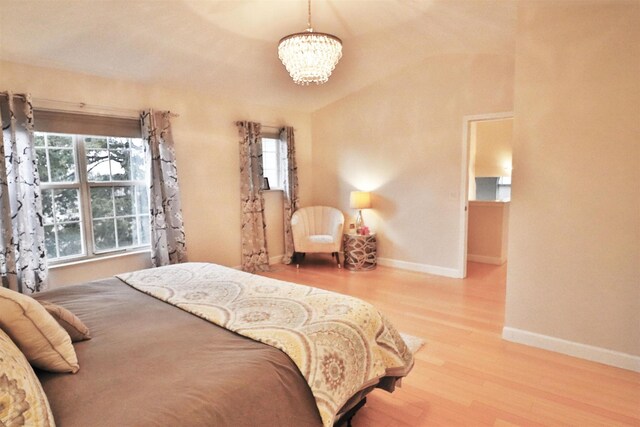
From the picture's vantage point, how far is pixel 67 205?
11.1 feet

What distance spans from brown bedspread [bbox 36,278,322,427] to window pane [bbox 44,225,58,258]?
212 cm

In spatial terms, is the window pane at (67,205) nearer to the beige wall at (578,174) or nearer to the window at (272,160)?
the window at (272,160)

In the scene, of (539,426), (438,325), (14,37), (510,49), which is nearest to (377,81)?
(510,49)

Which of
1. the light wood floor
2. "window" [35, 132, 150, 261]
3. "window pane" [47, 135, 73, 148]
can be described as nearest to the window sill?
"window" [35, 132, 150, 261]

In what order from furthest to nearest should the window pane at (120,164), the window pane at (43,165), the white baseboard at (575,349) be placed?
the window pane at (120,164) → the window pane at (43,165) → the white baseboard at (575,349)

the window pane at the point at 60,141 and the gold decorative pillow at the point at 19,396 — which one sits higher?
the window pane at the point at 60,141

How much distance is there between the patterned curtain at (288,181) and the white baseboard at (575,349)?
322 cm

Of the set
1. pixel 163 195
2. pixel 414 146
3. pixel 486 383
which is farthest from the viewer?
pixel 414 146

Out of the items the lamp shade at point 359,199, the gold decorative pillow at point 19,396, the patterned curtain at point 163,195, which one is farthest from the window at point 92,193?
the gold decorative pillow at point 19,396

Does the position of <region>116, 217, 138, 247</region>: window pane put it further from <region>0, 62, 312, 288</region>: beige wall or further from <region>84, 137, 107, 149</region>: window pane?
<region>84, 137, 107, 149</region>: window pane

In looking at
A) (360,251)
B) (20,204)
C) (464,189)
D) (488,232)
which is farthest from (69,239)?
(488,232)

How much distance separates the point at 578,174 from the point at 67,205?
4.31m

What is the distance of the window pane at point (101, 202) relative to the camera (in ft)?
11.6

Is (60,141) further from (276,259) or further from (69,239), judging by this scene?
(276,259)
